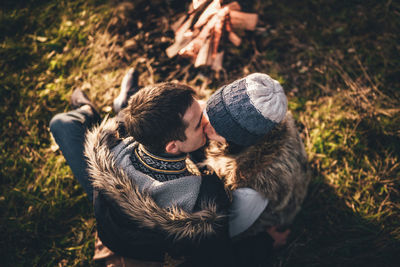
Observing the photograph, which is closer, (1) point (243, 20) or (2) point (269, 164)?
(2) point (269, 164)

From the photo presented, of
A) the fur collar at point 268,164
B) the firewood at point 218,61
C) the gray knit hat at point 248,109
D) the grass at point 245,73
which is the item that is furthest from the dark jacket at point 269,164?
the firewood at point 218,61

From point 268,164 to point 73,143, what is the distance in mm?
1843

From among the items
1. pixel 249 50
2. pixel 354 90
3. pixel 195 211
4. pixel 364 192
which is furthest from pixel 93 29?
pixel 364 192

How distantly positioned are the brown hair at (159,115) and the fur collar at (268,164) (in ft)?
1.55

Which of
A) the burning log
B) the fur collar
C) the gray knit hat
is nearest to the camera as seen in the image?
the gray knit hat

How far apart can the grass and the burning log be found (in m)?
0.20

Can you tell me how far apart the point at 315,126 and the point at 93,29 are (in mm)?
3306

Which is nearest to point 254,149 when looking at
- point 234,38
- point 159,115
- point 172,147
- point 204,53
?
point 172,147

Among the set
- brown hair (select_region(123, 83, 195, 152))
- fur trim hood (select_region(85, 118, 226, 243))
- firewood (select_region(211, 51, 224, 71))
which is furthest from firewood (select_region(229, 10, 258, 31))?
fur trim hood (select_region(85, 118, 226, 243))

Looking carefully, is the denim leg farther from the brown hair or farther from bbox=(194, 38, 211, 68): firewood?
bbox=(194, 38, 211, 68): firewood

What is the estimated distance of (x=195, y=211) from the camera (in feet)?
5.19

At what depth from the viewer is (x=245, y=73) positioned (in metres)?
2.91

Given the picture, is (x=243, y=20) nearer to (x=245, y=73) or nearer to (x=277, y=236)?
(x=245, y=73)

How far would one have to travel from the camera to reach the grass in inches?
94.8
